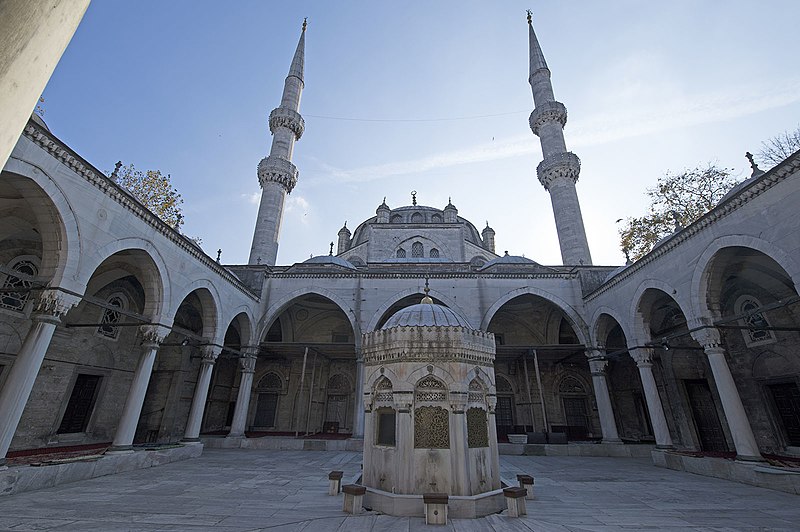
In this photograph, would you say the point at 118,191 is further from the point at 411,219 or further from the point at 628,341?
the point at 411,219

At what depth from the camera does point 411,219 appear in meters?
29.0

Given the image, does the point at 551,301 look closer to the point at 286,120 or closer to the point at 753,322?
the point at 753,322

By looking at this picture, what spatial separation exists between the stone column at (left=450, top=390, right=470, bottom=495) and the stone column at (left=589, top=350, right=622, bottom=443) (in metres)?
9.94

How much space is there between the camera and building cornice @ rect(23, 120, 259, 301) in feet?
21.8

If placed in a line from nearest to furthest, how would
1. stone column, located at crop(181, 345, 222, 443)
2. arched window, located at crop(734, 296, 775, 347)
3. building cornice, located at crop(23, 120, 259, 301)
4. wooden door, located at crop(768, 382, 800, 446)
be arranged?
building cornice, located at crop(23, 120, 259, 301) < wooden door, located at crop(768, 382, 800, 446) < arched window, located at crop(734, 296, 775, 347) < stone column, located at crop(181, 345, 222, 443)

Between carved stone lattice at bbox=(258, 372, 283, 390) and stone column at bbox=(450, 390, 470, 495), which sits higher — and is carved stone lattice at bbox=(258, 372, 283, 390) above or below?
above

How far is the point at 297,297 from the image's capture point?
15492mm

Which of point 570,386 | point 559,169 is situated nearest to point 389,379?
point 570,386

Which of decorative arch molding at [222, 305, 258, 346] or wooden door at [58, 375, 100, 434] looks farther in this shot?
decorative arch molding at [222, 305, 258, 346]

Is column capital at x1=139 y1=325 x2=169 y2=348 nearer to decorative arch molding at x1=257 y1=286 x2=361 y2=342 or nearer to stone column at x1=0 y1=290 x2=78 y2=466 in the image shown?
stone column at x1=0 y1=290 x2=78 y2=466

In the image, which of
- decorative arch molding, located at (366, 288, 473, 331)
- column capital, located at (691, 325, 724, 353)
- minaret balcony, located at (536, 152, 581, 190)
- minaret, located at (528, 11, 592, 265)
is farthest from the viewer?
minaret balcony, located at (536, 152, 581, 190)

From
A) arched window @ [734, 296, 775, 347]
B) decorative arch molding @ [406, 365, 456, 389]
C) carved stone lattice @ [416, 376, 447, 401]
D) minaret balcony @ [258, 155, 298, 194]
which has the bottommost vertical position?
carved stone lattice @ [416, 376, 447, 401]

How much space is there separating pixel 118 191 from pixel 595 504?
1114cm

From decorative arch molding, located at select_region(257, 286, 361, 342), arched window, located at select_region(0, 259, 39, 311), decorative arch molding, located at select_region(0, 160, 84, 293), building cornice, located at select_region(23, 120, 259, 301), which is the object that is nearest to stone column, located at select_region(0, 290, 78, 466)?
decorative arch molding, located at select_region(0, 160, 84, 293)
